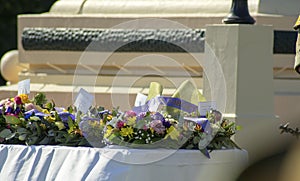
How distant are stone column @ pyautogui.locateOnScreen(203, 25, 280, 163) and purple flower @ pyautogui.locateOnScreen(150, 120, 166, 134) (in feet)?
10.4

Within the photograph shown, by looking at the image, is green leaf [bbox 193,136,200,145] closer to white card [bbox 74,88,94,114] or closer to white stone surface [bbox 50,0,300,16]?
white card [bbox 74,88,94,114]

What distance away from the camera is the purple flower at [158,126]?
18.9ft

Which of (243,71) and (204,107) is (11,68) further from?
(204,107)

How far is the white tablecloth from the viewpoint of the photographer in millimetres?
5645

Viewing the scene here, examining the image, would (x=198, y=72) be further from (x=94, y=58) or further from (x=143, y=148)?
(x=143, y=148)

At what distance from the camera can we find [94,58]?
11070 millimetres

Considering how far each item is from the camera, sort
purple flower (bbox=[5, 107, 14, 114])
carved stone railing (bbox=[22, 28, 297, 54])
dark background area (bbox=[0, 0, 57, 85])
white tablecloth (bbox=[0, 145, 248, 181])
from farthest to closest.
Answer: dark background area (bbox=[0, 0, 57, 85]) < carved stone railing (bbox=[22, 28, 297, 54]) < purple flower (bbox=[5, 107, 14, 114]) < white tablecloth (bbox=[0, 145, 248, 181])

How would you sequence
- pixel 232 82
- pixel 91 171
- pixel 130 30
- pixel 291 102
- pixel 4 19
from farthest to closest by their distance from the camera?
1. pixel 4 19
2. pixel 130 30
3. pixel 291 102
4. pixel 232 82
5. pixel 91 171

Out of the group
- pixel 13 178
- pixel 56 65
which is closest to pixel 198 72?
pixel 56 65

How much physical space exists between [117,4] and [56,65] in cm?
102

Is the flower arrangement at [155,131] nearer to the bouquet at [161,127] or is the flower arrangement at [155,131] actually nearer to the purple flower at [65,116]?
the bouquet at [161,127]

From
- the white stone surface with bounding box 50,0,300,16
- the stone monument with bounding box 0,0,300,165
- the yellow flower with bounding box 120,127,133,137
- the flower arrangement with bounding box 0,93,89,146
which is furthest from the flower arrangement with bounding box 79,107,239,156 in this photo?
the white stone surface with bounding box 50,0,300,16

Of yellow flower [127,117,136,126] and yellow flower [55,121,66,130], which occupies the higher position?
yellow flower [127,117,136,126]

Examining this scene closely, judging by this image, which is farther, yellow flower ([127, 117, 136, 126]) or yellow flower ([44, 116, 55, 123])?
yellow flower ([44, 116, 55, 123])
